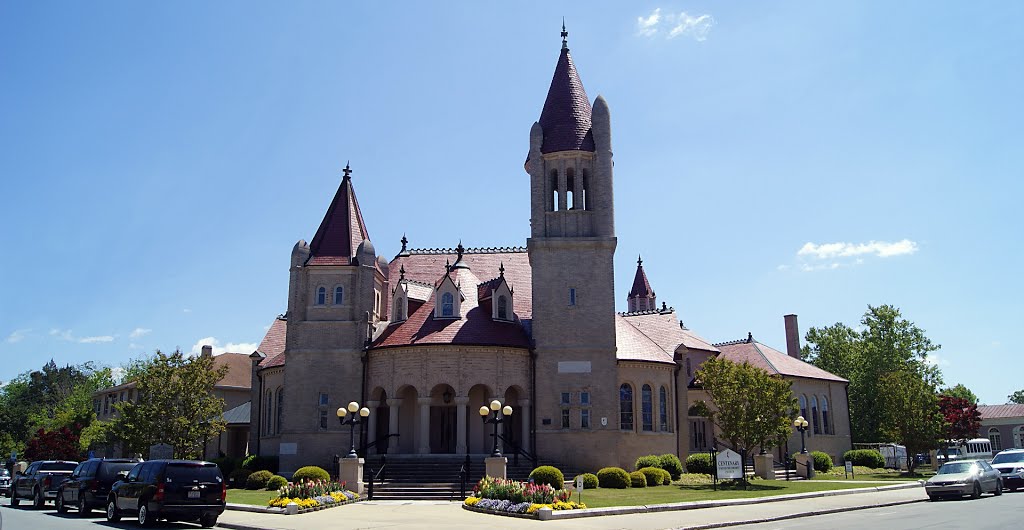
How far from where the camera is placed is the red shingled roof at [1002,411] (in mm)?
86688

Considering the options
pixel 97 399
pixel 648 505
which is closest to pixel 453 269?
pixel 648 505

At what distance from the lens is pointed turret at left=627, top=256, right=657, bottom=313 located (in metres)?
75.4

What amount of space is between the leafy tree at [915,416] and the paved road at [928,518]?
1920 centimetres

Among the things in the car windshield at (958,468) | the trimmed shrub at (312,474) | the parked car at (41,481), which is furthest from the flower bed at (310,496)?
the car windshield at (958,468)

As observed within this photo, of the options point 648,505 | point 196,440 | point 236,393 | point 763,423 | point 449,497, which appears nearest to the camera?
point 648,505

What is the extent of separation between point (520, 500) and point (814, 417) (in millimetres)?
35402

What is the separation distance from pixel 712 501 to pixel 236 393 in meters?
52.2

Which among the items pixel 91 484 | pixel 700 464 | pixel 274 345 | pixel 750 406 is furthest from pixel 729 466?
pixel 274 345

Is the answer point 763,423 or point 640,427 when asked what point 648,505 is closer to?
point 763,423

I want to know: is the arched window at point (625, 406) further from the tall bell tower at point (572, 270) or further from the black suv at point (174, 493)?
the black suv at point (174, 493)

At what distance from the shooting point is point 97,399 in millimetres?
82625

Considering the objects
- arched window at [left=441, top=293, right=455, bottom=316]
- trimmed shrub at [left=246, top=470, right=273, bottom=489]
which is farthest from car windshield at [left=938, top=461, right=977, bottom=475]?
trimmed shrub at [left=246, top=470, right=273, bottom=489]

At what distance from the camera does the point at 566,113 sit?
42312 millimetres

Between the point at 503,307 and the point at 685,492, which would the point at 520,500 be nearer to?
the point at 685,492
